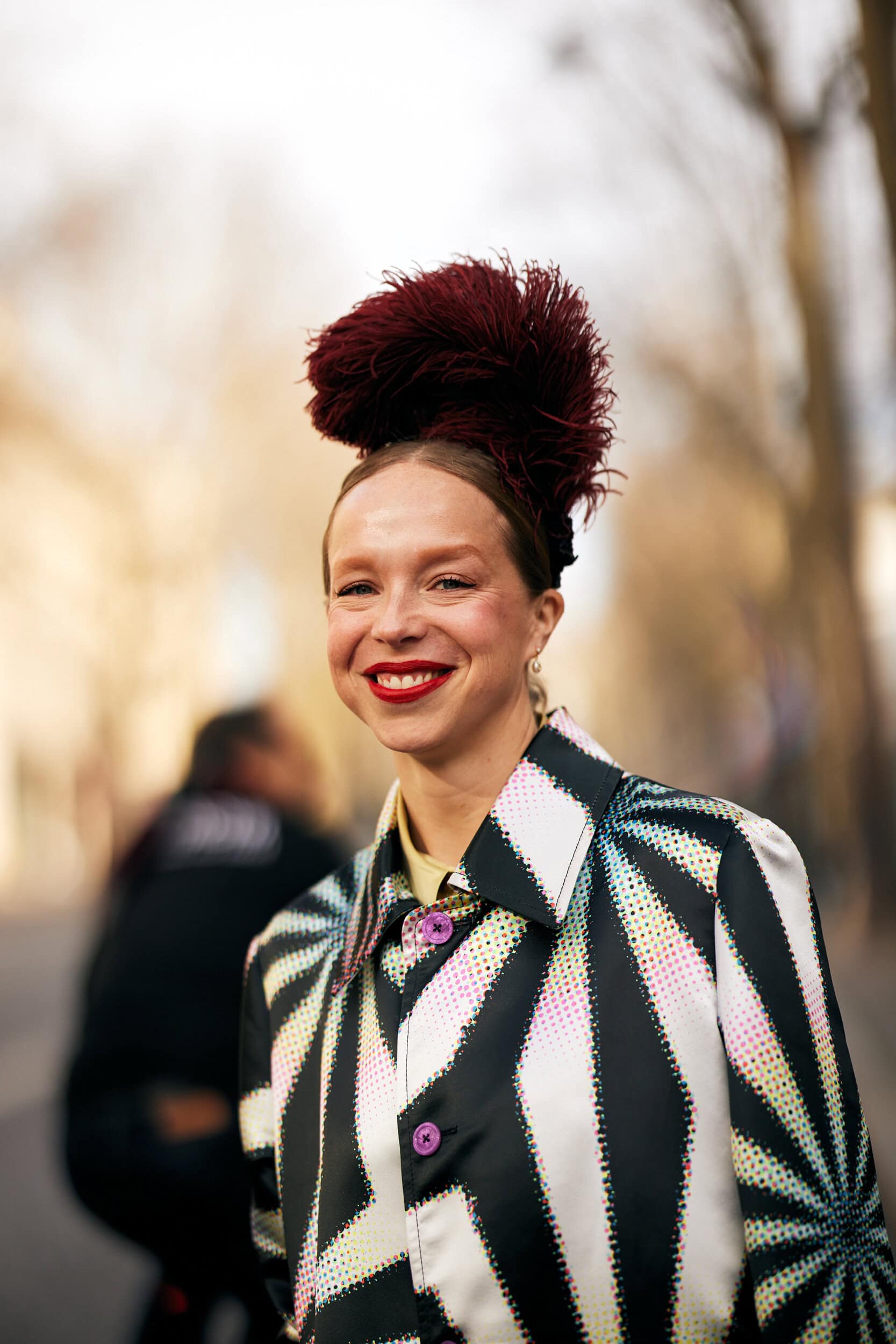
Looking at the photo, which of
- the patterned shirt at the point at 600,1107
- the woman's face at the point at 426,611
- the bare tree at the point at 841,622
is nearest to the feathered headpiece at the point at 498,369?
the woman's face at the point at 426,611

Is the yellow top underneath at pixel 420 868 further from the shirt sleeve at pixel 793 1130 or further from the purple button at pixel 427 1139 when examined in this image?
the shirt sleeve at pixel 793 1130

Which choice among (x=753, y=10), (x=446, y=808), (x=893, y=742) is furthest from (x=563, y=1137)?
(x=893, y=742)

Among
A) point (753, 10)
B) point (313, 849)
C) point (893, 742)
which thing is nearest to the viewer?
point (313, 849)

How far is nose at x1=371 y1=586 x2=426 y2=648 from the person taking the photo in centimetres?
195

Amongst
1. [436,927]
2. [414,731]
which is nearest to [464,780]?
[414,731]

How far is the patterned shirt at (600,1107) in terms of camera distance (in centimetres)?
168

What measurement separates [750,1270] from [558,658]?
42811 millimetres

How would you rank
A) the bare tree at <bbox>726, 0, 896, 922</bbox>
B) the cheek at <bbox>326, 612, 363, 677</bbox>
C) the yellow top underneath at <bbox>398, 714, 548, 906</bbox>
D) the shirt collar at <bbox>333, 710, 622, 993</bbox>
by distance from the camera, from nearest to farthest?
the shirt collar at <bbox>333, 710, 622, 993</bbox> < the cheek at <bbox>326, 612, 363, 677</bbox> < the yellow top underneath at <bbox>398, 714, 548, 906</bbox> < the bare tree at <bbox>726, 0, 896, 922</bbox>

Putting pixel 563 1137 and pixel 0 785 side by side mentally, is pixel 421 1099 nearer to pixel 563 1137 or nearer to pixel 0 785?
pixel 563 1137

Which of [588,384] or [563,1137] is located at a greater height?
[588,384]

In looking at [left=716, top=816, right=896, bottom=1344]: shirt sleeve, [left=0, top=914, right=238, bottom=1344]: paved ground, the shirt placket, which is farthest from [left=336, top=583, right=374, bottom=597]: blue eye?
[left=0, top=914, right=238, bottom=1344]: paved ground

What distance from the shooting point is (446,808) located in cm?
211

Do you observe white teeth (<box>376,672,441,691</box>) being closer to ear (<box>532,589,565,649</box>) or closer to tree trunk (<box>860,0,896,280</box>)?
ear (<box>532,589,565,649</box>)

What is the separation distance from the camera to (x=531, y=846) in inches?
76.4
